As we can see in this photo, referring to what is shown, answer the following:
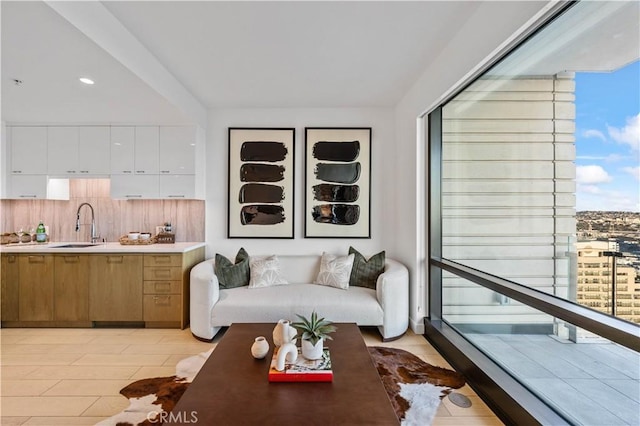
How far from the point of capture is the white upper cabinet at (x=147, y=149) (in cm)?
382

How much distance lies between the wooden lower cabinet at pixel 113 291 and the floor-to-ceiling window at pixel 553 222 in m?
3.34

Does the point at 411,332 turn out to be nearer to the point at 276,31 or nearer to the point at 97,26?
the point at 276,31

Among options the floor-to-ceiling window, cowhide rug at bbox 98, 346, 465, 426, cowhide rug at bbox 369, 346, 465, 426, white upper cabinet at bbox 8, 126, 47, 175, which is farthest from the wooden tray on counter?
the floor-to-ceiling window

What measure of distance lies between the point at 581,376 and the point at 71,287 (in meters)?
4.60

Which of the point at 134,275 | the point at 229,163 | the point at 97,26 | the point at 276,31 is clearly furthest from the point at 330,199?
the point at 97,26

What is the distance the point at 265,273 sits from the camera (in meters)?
A: 3.55

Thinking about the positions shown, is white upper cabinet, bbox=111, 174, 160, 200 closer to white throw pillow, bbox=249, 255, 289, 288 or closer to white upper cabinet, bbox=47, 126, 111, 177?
white upper cabinet, bbox=47, 126, 111, 177

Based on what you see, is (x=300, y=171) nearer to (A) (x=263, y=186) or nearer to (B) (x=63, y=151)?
(A) (x=263, y=186)

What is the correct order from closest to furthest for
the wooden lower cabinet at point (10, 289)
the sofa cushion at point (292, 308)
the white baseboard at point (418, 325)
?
the sofa cushion at point (292, 308), the white baseboard at point (418, 325), the wooden lower cabinet at point (10, 289)

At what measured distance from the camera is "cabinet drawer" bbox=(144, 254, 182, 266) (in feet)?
11.4

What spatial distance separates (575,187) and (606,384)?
1.06 m

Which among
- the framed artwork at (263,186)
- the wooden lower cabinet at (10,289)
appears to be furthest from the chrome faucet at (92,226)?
the framed artwork at (263,186)

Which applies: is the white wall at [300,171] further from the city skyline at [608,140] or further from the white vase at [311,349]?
the city skyline at [608,140]

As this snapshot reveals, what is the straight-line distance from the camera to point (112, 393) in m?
2.23
